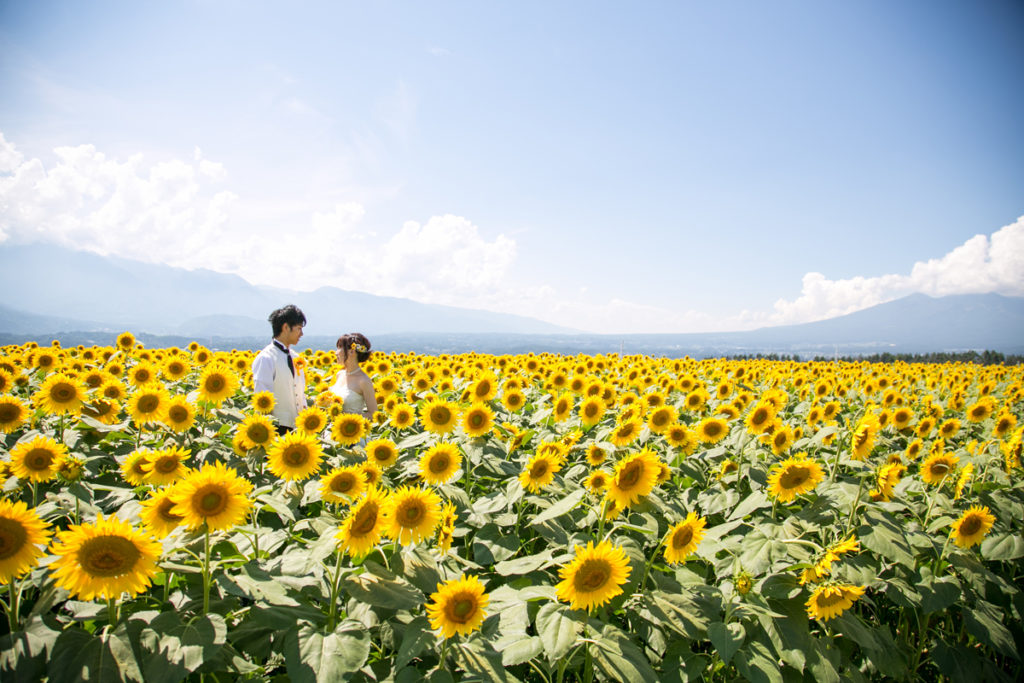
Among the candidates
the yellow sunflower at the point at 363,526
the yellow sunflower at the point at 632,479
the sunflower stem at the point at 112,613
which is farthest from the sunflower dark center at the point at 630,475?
the sunflower stem at the point at 112,613

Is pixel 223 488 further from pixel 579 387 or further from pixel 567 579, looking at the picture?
pixel 579 387

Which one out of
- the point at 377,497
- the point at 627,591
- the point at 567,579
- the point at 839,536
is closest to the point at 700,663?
the point at 627,591

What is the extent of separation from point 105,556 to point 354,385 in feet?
15.7

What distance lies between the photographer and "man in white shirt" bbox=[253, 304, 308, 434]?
18.5ft

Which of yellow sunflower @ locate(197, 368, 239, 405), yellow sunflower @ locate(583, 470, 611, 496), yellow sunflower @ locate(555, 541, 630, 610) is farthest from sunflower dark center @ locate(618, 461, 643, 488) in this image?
yellow sunflower @ locate(197, 368, 239, 405)

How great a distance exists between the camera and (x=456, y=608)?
6.04 feet

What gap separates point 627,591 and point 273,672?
6.04 feet

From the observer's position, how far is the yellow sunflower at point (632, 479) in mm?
2459

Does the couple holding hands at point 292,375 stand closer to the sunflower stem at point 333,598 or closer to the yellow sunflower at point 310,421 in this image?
the yellow sunflower at point 310,421

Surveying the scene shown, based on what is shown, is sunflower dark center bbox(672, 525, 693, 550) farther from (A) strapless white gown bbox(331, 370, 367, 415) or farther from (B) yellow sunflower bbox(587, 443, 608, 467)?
(A) strapless white gown bbox(331, 370, 367, 415)

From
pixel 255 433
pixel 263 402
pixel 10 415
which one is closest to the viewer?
pixel 255 433

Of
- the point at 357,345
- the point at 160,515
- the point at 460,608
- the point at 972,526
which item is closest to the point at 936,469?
the point at 972,526

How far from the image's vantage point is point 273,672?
2.44m

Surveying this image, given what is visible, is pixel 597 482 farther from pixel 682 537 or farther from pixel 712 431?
pixel 712 431
